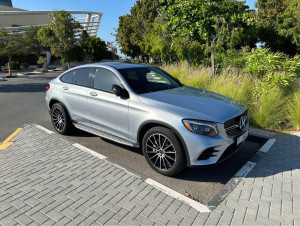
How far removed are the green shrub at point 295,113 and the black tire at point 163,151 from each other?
11.9 ft

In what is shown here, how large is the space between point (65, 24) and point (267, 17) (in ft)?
91.3

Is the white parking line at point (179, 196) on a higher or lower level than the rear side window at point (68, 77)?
lower

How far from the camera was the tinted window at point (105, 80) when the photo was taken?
4.16 m

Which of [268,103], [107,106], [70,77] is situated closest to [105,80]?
[107,106]

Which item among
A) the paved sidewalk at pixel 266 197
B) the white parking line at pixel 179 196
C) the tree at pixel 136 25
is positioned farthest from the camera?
the tree at pixel 136 25

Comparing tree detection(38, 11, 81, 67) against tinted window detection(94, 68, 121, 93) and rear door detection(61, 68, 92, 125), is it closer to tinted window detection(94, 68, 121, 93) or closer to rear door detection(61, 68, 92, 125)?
rear door detection(61, 68, 92, 125)

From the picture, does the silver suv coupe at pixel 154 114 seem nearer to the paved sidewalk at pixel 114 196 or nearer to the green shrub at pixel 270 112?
the paved sidewalk at pixel 114 196

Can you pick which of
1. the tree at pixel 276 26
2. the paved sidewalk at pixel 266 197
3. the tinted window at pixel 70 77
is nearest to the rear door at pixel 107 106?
the tinted window at pixel 70 77

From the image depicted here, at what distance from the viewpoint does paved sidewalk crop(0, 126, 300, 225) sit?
2.54 m

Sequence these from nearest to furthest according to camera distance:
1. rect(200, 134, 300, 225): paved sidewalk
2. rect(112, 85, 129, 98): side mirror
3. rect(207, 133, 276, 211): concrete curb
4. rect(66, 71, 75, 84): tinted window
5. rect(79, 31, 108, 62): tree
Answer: rect(200, 134, 300, 225): paved sidewalk → rect(207, 133, 276, 211): concrete curb → rect(112, 85, 129, 98): side mirror → rect(66, 71, 75, 84): tinted window → rect(79, 31, 108, 62): tree

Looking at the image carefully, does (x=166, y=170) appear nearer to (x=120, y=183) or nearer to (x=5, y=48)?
(x=120, y=183)

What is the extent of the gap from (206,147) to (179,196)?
2.36 ft

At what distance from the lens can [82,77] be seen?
478cm

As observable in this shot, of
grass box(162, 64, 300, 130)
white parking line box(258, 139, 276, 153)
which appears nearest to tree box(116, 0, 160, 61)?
grass box(162, 64, 300, 130)
